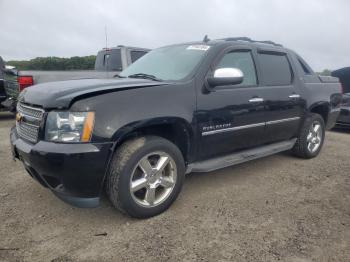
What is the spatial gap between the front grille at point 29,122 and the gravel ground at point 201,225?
2.58 feet

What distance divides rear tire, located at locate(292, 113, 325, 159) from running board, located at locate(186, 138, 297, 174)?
31 cm

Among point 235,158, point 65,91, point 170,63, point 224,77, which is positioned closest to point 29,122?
point 65,91

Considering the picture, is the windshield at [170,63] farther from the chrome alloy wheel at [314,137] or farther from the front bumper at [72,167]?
the chrome alloy wheel at [314,137]

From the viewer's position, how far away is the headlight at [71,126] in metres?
2.58

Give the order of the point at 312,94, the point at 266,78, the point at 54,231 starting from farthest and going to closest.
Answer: the point at 312,94 < the point at 266,78 < the point at 54,231

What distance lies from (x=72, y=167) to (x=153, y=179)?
0.80 meters

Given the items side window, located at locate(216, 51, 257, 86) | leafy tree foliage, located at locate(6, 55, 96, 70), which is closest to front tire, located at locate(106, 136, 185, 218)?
side window, located at locate(216, 51, 257, 86)

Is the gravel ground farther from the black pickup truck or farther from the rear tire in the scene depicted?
the rear tire

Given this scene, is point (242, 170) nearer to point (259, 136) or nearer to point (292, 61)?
point (259, 136)

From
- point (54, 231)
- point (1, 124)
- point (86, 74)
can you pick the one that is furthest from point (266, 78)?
point (1, 124)

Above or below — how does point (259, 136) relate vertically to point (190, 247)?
above

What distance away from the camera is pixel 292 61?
187 inches

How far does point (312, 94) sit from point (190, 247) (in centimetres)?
335

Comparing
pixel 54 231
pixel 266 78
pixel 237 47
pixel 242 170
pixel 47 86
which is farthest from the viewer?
pixel 242 170
